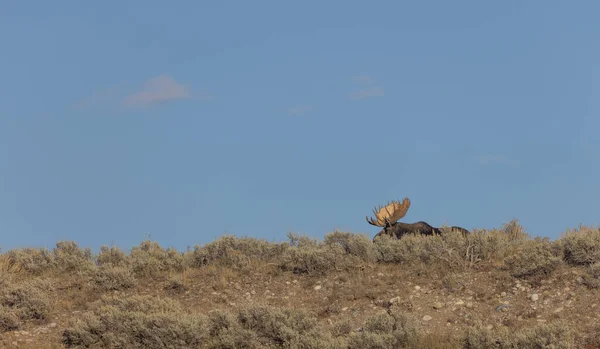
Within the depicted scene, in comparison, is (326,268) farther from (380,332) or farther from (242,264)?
(380,332)

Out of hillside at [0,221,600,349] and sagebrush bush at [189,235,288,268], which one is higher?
sagebrush bush at [189,235,288,268]

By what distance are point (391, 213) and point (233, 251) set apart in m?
6.15

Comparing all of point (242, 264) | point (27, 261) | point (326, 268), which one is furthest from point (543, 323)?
point (27, 261)

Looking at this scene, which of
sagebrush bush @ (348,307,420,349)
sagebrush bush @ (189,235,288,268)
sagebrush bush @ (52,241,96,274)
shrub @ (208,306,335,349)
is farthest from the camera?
sagebrush bush @ (52,241,96,274)

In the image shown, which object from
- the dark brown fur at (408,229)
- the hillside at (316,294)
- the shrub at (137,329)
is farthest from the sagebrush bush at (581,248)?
the shrub at (137,329)

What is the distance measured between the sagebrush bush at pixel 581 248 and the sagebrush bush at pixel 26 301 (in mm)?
10057

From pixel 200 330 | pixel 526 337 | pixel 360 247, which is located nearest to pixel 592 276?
pixel 526 337

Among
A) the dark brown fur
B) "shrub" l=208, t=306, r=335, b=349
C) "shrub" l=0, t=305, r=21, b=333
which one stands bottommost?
"shrub" l=208, t=306, r=335, b=349

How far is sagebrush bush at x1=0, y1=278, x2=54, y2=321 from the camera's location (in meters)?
12.1

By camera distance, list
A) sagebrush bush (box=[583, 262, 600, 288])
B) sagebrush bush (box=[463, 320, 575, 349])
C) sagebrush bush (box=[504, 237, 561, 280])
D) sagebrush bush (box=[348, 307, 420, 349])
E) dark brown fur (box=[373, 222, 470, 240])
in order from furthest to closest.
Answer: dark brown fur (box=[373, 222, 470, 240]), sagebrush bush (box=[504, 237, 561, 280]), sagebrush bush (box=[583, 262, 600, 288]), sagebrush bush (box=[348, 307, 420, 349]), sagebrush bush (box=[463, 320, 575, 349])

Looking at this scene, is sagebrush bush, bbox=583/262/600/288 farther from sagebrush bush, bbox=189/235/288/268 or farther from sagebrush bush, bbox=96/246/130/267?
sagebrush bush, bbox=96/246/130/267

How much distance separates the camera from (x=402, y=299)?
1204 cm

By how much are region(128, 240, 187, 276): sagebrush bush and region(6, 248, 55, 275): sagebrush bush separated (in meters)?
2.03

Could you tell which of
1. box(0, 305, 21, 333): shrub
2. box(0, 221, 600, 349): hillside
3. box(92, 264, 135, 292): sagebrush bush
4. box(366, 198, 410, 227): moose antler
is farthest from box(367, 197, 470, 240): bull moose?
box(0, 305, 21, 333): shrub
